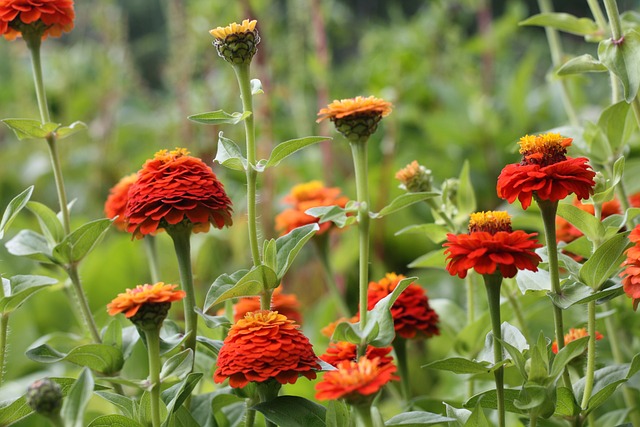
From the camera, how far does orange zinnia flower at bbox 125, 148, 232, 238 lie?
57 centimetres

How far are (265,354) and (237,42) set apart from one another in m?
0.23

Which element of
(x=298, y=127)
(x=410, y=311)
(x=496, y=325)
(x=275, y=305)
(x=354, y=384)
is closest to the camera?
(x=354, y=384)

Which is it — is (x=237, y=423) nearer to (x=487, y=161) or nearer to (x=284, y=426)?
(x=284, y=426)

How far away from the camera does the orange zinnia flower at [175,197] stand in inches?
22.3

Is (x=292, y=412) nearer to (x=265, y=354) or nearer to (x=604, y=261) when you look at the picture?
(x=265, y=354)

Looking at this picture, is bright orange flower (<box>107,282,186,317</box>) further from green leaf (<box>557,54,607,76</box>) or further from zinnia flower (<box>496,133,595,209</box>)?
green leaf (<box>557,54,607,76</box>)

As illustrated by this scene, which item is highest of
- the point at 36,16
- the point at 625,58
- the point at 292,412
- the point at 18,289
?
the point at 36,16

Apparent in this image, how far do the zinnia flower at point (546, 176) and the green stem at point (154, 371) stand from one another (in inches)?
10.6

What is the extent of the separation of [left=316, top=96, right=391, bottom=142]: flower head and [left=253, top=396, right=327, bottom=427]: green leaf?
0.20m

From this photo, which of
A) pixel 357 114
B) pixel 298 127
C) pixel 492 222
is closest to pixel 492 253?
pixel 492 222

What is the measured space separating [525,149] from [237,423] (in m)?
0.33

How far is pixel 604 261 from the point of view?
566mm

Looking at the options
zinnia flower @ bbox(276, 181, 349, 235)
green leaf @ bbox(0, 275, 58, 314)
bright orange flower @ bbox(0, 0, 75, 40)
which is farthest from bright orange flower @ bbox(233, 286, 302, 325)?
bright orange flower @ bbox(0, 0, 75, 40)

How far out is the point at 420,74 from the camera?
2.03 m
